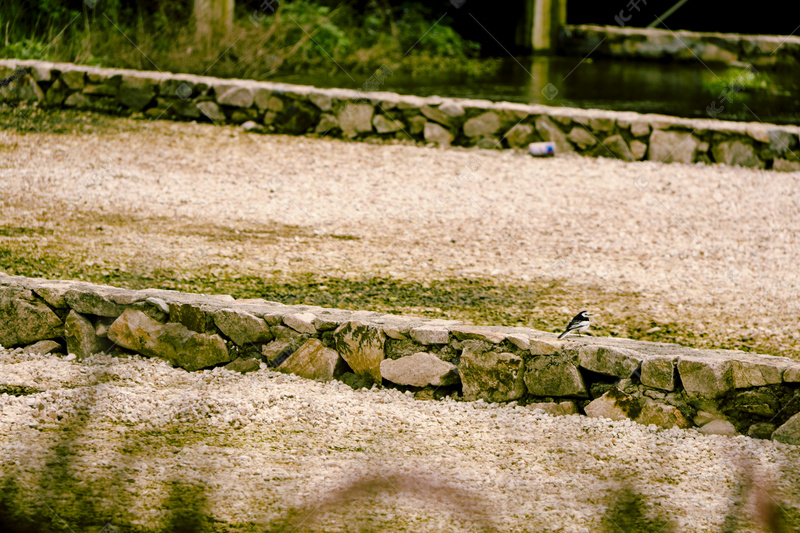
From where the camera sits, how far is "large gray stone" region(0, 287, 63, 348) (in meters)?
3.78

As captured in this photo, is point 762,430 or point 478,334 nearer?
point 762,430

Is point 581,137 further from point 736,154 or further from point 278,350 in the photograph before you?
point 278,350

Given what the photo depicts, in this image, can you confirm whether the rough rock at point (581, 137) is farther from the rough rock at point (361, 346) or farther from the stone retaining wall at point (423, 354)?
the rough rock at point (361, 346)

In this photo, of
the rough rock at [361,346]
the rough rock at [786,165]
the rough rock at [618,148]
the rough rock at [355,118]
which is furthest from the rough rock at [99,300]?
the rough rock at [786,165]

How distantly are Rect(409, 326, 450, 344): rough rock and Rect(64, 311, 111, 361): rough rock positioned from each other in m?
1.35

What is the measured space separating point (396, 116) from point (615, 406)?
514 cm

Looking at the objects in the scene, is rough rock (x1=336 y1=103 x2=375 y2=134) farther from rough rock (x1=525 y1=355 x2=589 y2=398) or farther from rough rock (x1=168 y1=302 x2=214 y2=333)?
rough rock (x1=525 y1=355 x2=589 y2=398)

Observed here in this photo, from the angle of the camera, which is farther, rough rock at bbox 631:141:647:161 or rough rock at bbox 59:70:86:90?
rough rock at bbox 59:70:86:90

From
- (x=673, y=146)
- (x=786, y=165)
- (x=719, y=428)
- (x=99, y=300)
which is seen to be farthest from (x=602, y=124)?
(x=99, y=300)

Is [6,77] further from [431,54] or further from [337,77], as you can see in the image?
[431,54]

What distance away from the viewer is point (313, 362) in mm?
3668

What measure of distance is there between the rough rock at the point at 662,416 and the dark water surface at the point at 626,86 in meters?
6.07

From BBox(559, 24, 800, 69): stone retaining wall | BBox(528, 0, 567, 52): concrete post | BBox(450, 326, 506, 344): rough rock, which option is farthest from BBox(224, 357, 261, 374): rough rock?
BBox(559, 24, 800, 69): stone retaining wall

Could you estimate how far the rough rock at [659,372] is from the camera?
331cm
